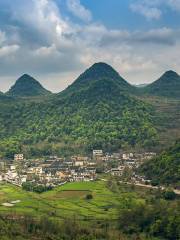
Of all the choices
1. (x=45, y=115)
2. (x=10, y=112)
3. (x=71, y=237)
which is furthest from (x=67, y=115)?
(x=71, y=237)

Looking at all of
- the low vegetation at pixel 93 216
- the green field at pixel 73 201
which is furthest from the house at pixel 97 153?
the low vegetation at pixel 93 216

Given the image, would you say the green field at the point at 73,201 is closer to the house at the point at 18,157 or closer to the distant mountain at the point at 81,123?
the house at the point at 18,157

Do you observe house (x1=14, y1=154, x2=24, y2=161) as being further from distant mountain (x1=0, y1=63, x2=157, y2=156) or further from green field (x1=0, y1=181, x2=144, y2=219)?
green field (x1=0, y1=181, x2=144, y2=219)

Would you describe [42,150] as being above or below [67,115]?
below

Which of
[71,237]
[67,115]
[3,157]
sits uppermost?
A: [67,115]

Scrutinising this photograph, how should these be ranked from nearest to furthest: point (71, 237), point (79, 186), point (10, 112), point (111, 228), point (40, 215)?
point (71, 237) → point (111, 228) → point (40, 215) → point (79, 186) → point (10, 112)

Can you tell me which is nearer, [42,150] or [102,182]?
[102,182]

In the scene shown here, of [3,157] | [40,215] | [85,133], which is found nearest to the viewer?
[40,215]

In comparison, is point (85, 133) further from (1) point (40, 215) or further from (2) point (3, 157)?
(1) point (40, 215)

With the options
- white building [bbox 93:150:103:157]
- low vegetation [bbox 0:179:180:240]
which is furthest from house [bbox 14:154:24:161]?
low vegetation [bbox 0:179:180:240]
